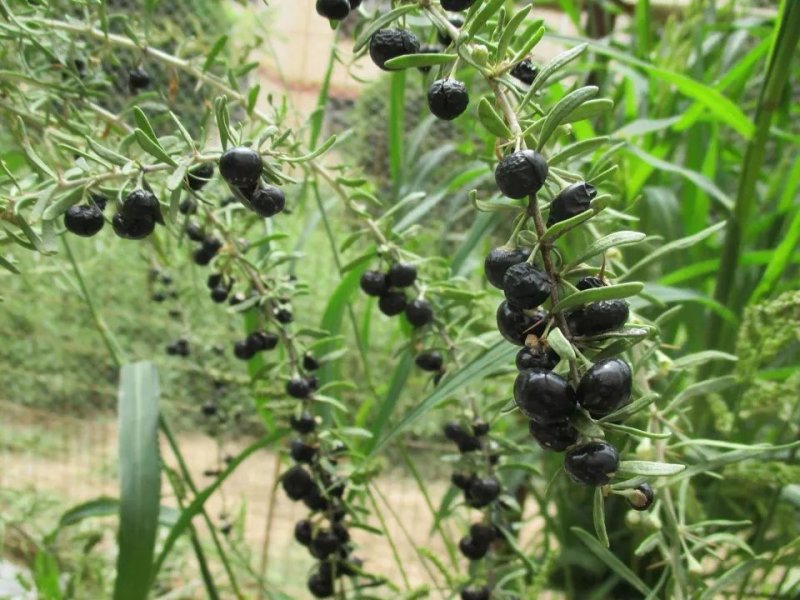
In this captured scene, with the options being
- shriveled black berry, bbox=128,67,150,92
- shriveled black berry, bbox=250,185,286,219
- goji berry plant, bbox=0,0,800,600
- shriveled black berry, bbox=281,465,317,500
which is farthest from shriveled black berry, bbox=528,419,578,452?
shriveled black berry, bbox=128,67,150,92

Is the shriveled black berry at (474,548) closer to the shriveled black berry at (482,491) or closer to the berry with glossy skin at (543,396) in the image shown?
the shriveled black berry at (482,491)

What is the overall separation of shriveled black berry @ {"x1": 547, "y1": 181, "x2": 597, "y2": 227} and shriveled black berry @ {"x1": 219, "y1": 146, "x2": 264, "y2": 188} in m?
0.09

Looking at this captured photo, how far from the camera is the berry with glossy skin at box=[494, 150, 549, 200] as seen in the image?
0.17 meters

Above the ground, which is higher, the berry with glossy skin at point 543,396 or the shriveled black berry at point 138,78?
the shriveled black berry at point 138,78

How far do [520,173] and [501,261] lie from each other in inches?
0.9

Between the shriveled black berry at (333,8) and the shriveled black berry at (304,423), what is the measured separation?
193 mm

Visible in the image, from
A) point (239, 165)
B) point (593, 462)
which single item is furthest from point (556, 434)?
point (239, 165)

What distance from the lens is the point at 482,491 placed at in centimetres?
33

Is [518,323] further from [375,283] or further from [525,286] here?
[375,283]

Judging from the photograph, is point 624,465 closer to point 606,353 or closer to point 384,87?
point 606,353

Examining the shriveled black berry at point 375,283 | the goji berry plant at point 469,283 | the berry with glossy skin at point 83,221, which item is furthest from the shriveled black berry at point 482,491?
the berry with glossy skin at point 83,221

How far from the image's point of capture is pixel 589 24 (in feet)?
3.05

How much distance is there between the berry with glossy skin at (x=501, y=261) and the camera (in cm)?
18

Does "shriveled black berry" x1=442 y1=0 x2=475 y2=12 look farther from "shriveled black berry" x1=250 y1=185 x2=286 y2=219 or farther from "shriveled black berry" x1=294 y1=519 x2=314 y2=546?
"shriveled black berry" x1=294 y1=519 x2=314 y2=546
